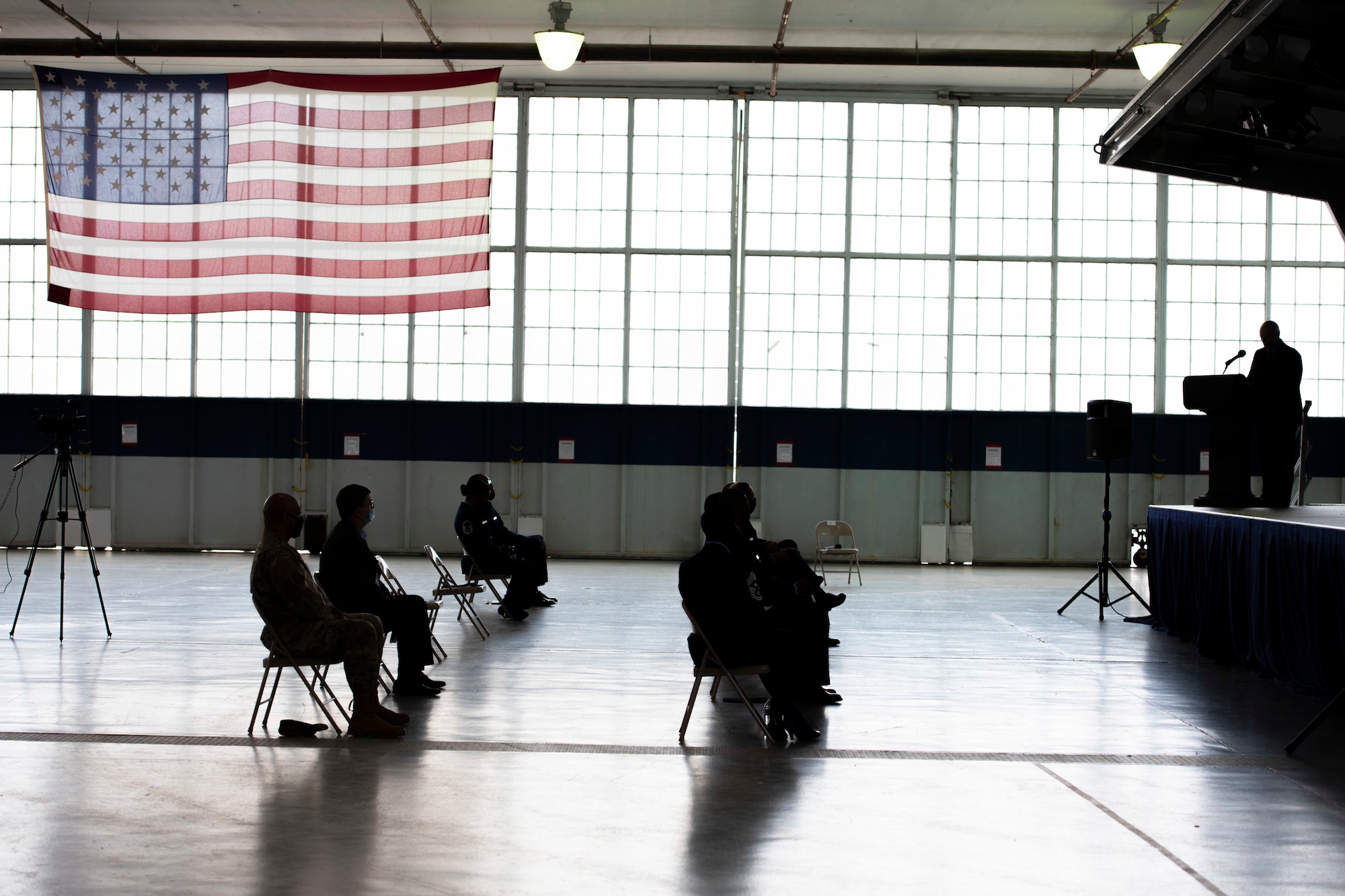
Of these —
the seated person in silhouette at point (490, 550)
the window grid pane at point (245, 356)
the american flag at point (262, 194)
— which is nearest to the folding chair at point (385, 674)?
the seated person in silhouette at point (490, 550)

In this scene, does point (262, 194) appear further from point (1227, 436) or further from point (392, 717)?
point (1227, 436)

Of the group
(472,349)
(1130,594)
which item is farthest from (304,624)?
(472,349)

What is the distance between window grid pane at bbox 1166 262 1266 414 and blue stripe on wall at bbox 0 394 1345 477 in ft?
3.93

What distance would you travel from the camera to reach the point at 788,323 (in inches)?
619

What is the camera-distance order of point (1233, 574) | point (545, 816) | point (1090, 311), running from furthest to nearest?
point (1090, 311) → point (1233, 574) → point (545, 816)

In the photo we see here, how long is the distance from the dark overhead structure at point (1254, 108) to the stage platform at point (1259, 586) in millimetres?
2400

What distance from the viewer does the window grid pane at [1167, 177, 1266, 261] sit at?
15.8 meters

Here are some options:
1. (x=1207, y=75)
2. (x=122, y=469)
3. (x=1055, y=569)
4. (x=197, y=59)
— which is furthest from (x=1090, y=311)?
(x=122, y=469)

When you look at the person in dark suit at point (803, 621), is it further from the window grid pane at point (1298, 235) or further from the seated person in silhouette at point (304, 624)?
the window grid pane at point (1298, 235)

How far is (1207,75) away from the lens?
6230 mm

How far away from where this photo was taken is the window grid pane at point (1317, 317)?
51.9 ft

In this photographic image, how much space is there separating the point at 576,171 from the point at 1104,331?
8065mm

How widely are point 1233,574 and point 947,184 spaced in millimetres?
9367

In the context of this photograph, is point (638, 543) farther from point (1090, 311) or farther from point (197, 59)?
point (197, 59)
